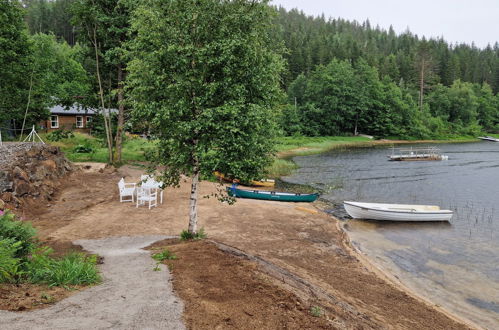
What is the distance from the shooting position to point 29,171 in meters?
18.1

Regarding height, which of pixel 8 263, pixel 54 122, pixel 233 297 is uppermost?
pixel 54 122

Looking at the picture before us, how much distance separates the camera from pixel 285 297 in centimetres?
708

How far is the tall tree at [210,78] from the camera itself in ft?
33.4

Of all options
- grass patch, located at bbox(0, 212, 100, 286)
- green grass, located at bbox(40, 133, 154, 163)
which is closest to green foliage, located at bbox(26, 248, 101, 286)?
grass patch, located at bbox(0, 212, 100, 286)

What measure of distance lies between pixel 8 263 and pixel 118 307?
2586mm

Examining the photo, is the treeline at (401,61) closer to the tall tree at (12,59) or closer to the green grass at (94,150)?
the green grass at (94,150)

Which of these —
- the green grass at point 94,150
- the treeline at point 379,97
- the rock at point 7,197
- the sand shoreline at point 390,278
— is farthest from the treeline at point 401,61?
the rock at point 7,197

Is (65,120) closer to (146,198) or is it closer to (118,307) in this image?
(146,198)

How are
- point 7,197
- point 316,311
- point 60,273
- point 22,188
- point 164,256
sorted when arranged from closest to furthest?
point 316,311, point 60,273, point 164,256, point 7,197, point 22,188

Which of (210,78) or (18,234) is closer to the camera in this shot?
(18,234)

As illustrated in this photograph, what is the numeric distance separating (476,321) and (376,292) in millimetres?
2983

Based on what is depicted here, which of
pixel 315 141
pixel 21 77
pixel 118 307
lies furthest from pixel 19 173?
pixel 315 141

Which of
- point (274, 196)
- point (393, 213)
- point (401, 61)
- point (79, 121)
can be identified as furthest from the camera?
point (401, 61)

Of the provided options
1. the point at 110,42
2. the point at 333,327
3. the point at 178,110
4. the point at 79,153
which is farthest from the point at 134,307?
the point at 79,153
